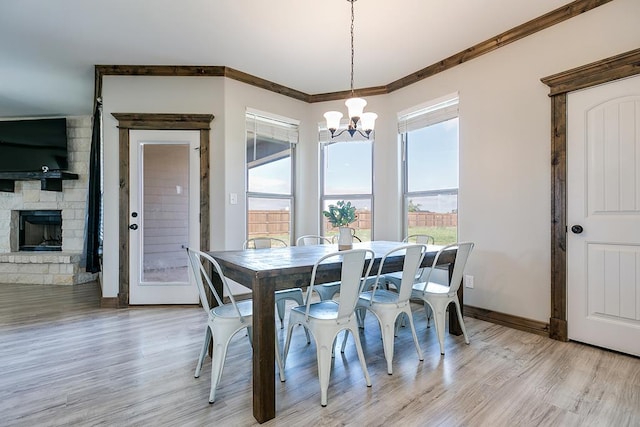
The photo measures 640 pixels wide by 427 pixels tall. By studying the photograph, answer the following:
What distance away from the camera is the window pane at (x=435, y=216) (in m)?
3.54

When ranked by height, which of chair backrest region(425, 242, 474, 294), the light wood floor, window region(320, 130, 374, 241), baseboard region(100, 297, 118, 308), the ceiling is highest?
the ceiling

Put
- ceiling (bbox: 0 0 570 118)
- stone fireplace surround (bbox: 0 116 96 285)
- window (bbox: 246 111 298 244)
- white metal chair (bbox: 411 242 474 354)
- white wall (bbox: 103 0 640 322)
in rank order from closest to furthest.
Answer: white metal chair (bbox: 411 242 474 354), ceiling (bbox: 0 0 570 118), white wall (bbox: 103 0 640 322), window (bbox: 246 111 298 244), stone fireplace surround (bbox: 0 116 96 285)

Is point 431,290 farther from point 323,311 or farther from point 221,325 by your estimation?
point 221,325

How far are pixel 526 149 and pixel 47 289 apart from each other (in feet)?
19.8

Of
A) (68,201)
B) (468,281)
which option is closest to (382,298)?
(468,281)

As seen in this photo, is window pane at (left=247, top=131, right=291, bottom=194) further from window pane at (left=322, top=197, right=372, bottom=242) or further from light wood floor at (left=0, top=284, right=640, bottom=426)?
light wood floor at (left=0, top=284, right=640, bottom=426)

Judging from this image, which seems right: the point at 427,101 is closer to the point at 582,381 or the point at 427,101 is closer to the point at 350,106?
the point at 350,106

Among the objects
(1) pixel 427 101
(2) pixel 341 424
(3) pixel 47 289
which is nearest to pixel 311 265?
(2) pixel 341 424

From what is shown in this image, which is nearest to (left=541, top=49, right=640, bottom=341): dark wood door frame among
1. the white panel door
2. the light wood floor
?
the white panel door

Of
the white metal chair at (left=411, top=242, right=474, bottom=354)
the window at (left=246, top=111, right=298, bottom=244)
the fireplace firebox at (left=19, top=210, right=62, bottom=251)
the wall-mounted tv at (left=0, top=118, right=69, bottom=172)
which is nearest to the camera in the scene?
the white metal chair at (left=411, top=242, right=474, bottom=354)

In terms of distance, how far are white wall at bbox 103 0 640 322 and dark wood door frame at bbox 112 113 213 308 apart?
0.26ft

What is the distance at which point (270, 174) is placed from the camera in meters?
4.22

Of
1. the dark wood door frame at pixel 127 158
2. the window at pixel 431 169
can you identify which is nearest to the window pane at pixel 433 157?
the window at pixel 431 169

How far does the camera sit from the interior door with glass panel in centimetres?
361
